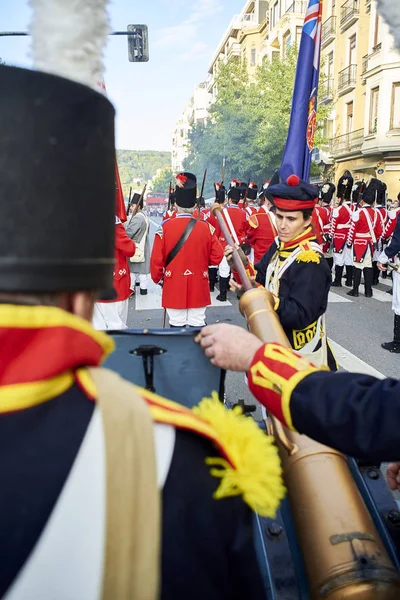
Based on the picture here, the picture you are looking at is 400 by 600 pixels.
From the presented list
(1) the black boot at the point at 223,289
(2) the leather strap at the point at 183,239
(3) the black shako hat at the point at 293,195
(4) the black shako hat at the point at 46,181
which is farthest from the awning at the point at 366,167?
(4) the black shako hat at the point at 46,181

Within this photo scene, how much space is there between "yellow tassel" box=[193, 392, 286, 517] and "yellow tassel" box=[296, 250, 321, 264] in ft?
7.77

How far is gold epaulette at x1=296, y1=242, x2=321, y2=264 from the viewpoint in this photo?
3.33 metres

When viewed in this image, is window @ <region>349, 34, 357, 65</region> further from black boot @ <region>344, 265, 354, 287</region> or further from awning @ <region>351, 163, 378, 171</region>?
black boot @ <region>344, 265, 354, 287</region>

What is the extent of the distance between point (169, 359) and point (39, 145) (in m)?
1.50

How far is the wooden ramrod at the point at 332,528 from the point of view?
1.59 meters

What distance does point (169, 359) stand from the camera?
222cm

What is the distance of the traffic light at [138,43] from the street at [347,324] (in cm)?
600

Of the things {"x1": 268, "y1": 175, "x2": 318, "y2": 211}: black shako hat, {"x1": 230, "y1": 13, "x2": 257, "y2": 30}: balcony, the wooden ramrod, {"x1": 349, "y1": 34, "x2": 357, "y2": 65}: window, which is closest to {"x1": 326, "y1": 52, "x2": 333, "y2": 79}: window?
{"x1": 349, "y1": 34, "x2": 357, "y2": 65}: window

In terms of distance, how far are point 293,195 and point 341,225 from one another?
9.07 metres

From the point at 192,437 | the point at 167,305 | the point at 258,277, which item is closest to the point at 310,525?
the point at 192,437

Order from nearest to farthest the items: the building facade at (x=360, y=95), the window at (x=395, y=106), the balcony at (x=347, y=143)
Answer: the window at (x=395, y=106), the building facade at (x=360, y=95), the balcony at (x=347, y=143)

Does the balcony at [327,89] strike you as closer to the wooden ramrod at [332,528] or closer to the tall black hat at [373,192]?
the tall black hat at [373,192]

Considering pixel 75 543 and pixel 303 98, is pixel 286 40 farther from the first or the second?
pixel 75 543

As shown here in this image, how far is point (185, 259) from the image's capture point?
5879mm
